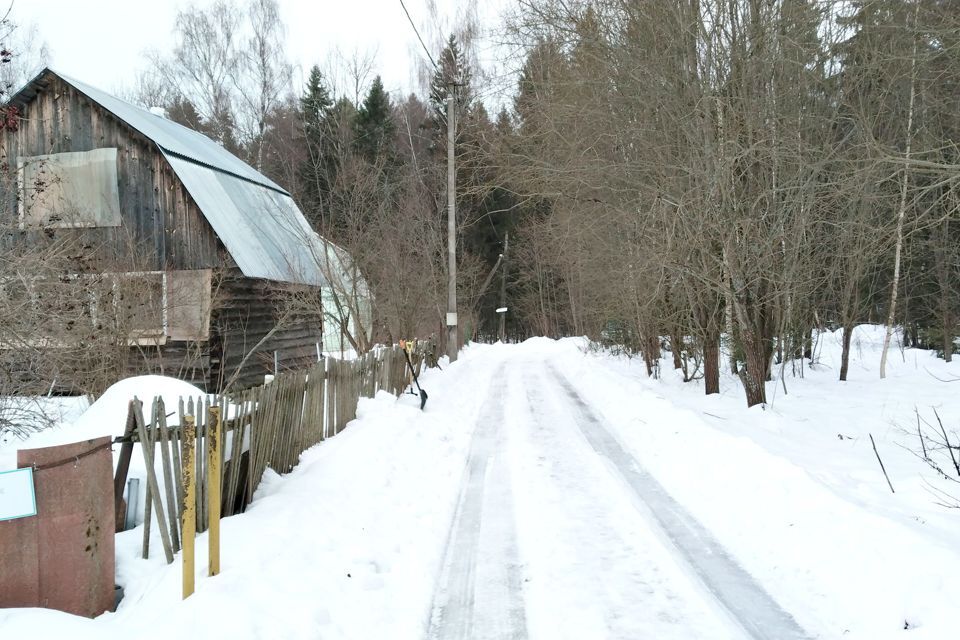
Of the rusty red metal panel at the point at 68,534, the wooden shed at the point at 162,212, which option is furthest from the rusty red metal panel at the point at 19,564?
the wooden shed at the point at 162,212

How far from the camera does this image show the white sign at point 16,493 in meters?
3.31

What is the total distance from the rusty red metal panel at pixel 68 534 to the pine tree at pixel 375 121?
94.1ft

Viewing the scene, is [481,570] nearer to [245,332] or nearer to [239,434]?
[239,434]

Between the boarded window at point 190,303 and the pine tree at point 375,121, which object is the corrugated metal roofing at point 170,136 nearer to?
the boarded window at point 190,303

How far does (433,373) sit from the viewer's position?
1764cm

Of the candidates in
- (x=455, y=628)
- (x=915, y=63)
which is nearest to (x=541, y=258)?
(x=915, y=63)

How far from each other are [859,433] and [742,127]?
496 centimetres

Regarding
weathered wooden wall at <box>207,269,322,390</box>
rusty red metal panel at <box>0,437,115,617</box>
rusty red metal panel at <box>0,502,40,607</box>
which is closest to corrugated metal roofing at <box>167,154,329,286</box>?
weathered wooden wall at <box>207,269,322,390</box>

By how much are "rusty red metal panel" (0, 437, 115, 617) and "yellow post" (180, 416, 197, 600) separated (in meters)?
0.45

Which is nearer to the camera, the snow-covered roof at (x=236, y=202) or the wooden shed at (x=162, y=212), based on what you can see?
the wooden shed at (x=162, y=212)

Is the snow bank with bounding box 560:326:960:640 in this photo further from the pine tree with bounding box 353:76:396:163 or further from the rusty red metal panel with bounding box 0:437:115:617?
the pine tree with bounding box 353:76:396:163

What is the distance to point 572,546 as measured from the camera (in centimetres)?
480

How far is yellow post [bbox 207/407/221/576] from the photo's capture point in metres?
3.77

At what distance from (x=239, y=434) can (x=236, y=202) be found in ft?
40.4
